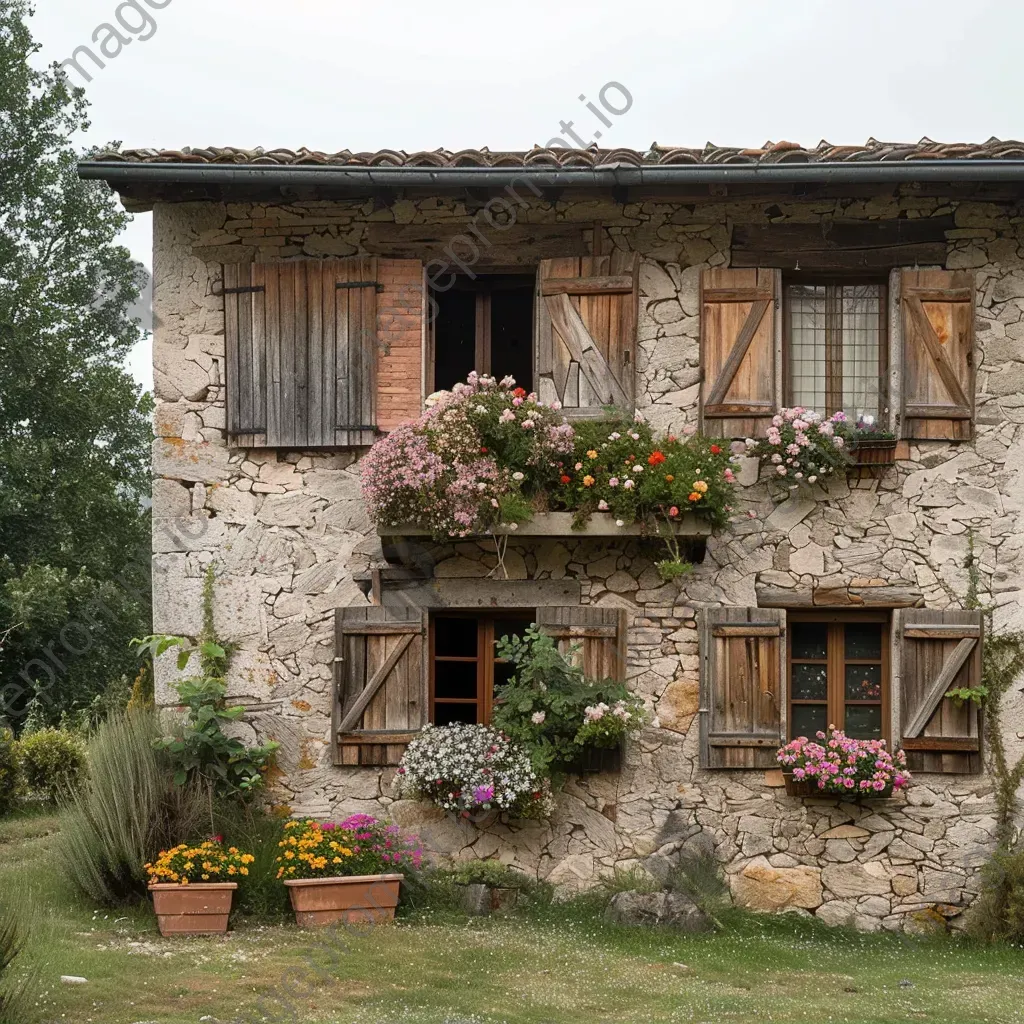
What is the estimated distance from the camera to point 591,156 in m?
8.94

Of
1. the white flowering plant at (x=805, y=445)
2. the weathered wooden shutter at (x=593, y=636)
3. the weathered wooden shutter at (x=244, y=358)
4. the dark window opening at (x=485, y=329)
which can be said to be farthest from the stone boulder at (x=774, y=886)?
the weathered wooden shutter at (x=244, y=358)

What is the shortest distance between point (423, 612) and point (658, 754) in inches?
75.6

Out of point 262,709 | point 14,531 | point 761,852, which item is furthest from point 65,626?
point 761,852

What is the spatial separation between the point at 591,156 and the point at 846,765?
14.7 feet

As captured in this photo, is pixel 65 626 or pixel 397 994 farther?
pixel 65 626

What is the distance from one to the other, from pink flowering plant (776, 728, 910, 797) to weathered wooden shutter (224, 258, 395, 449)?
3.77 m

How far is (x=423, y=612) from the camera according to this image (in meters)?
9.23

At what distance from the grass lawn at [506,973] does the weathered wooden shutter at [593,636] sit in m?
1.61

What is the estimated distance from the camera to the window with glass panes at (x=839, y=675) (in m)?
9.31

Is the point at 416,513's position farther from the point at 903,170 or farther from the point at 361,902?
the point at 903,170

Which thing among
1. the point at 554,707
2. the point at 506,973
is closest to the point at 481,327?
the point at 554,707

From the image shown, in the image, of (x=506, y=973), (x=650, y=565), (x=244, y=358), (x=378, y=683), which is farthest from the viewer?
(x=244, y=358)

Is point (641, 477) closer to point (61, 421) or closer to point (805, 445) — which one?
point (805, 445)

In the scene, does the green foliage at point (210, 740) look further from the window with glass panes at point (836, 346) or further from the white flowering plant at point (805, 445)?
the window with glass panes at point (836, 346)
